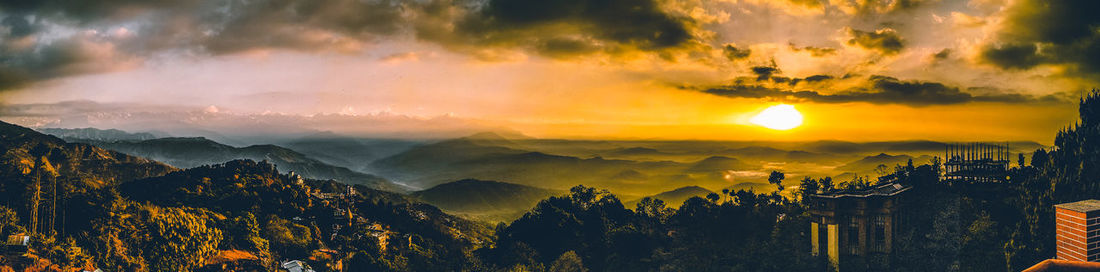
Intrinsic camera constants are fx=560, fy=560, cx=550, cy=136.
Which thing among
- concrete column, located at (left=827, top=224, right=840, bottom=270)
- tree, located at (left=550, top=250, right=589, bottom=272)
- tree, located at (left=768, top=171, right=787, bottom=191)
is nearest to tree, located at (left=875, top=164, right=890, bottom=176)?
tree, located at (left=768, top=171, right=787, bottom=191)

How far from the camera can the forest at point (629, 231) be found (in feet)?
81.6

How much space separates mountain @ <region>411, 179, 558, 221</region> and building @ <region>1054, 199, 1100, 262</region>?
144107 millimetres

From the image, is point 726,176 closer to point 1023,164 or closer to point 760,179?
point 760,179

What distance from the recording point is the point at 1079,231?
9477 mm

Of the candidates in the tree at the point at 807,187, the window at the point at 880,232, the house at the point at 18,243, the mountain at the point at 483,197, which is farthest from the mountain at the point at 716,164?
the house at the point at 18,243

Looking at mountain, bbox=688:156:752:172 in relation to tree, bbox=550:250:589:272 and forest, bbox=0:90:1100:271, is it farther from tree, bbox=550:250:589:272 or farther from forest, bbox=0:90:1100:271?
tree, bbox=550:250:589:272

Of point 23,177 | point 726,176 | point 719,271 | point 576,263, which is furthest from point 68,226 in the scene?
point 726,176

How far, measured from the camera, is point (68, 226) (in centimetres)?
3228

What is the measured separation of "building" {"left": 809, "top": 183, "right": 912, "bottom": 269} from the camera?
31.2m

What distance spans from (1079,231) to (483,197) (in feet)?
520

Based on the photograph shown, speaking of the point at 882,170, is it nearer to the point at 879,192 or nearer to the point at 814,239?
the point at 879,192

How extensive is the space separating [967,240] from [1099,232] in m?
23.9

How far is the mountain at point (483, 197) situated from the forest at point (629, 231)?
107502mm

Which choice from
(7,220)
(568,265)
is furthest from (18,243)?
(568,265)
